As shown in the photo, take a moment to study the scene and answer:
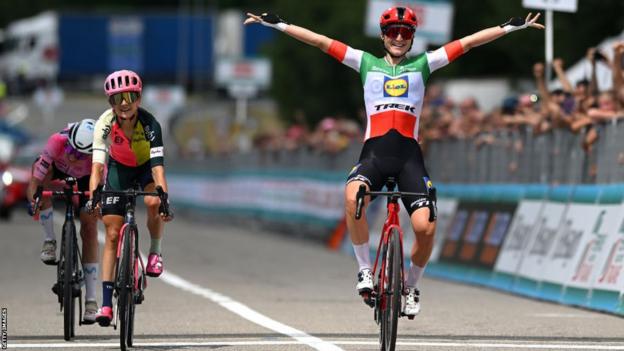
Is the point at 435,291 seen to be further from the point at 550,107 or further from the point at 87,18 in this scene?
the point at 87,18

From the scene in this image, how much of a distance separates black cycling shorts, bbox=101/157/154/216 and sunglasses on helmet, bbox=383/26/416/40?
2.02 m

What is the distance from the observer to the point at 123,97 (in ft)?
40.4

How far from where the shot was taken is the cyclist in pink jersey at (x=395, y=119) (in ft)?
38.4

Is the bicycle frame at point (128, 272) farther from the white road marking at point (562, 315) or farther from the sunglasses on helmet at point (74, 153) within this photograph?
the white road marking at point (562, 315)

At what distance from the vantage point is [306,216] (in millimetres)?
31125

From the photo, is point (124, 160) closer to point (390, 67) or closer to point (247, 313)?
point (390, 67)

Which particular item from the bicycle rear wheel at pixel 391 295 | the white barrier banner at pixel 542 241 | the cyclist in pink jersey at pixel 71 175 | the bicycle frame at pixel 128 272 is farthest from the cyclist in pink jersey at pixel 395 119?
the white barrier banner at pixel 542 241

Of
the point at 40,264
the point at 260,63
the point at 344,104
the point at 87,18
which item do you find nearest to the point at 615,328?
the point at 40,264

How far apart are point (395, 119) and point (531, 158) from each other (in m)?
7.77

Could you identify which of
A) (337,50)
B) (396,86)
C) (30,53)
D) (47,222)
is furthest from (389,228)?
(30,53)

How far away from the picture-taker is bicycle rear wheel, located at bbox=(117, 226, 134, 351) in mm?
A: 11609

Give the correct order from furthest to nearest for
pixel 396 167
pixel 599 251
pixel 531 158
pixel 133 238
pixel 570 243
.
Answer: pixel 531 158 → pixel 570 243 → pixel 599 251 → pixel 133 238 → pixel 396 167

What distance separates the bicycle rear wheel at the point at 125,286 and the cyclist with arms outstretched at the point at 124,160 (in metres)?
0.31

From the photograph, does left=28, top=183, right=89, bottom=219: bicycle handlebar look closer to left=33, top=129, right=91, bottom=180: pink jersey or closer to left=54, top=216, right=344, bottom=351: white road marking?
left=33, top=129, right=91, bottom=180: pink jersey
